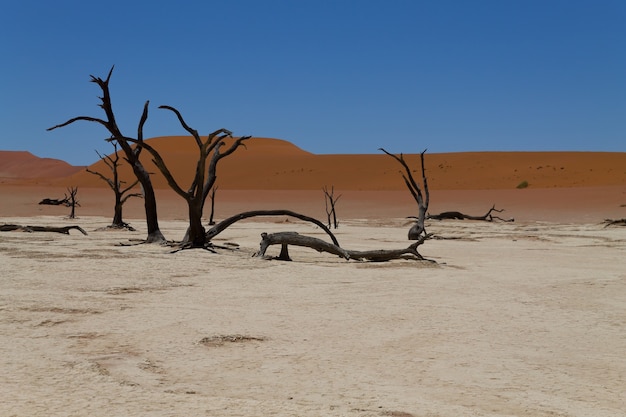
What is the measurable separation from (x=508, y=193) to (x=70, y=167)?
140319 mm

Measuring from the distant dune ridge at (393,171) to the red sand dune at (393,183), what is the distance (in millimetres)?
89

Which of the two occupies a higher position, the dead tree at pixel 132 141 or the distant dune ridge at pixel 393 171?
the distant dune ridge at pixel 393 171

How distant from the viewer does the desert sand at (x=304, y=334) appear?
13.5 ft

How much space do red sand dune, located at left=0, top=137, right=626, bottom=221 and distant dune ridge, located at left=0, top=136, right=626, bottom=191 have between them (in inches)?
3.5

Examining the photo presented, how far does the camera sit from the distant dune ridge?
208 feet

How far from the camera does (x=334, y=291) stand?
8359 millimetres

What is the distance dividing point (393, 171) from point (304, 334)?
2687 inches

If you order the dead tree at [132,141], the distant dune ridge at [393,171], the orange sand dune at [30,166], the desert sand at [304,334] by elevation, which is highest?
the orange sand dune at [30,166]

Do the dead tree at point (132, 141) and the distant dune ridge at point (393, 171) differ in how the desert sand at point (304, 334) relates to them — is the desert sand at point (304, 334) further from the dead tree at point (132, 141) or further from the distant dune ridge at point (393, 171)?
the distant dune ridge at point (393, 171)

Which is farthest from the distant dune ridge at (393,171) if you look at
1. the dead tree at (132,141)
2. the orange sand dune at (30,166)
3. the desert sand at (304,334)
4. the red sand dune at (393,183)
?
the orange sand dune at (30,166)

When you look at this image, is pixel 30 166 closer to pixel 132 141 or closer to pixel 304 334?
pixel 132 141

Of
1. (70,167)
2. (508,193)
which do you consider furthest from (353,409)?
(70,167)

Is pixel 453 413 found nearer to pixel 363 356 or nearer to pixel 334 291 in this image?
pixel 363 356

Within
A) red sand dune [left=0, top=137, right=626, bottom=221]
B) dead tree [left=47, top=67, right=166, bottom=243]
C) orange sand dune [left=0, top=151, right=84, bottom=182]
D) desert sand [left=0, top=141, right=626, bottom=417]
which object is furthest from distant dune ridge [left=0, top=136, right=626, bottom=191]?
orange sand dune [left=0, top=151, right=84, bottom=182]
